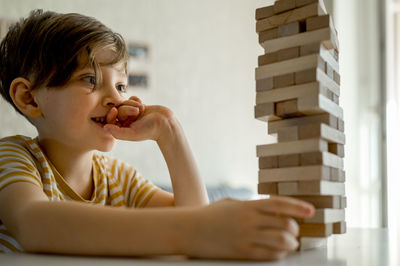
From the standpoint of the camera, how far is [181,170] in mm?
1125

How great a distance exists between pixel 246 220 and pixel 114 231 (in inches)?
6.7

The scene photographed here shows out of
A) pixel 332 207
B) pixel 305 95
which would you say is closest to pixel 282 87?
pixel 305 95

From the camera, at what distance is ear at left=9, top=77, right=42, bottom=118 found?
1146mm

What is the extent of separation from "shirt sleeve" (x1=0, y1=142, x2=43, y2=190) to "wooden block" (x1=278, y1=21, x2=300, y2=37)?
1.72 feet

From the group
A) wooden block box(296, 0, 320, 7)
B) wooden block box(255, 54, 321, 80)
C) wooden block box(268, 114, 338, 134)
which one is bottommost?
wooden block box(268, 114, 338, 134)

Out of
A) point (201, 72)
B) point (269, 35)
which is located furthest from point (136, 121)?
point (201, 72)

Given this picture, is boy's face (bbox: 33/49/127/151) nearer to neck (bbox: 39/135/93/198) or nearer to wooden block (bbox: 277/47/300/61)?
neck (bbox: 39/135/93/198)

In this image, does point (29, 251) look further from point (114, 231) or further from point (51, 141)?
point (51, 141)

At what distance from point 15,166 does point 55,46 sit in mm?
368

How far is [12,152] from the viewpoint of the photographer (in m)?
0.98

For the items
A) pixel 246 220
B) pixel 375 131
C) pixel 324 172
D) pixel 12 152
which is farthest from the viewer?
pixel 375 131

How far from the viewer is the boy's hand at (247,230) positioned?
0.50 m

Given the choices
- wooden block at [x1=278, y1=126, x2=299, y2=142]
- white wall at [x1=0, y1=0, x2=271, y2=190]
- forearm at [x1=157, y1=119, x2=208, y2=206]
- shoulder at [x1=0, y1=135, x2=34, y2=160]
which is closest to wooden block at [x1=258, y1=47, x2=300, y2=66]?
wooden block at [x1=278, y1=126, x2=299, y2=142]

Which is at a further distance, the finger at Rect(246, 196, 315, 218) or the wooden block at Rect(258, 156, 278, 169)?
the wooden block at Rect(258, 156, 278, 169)
